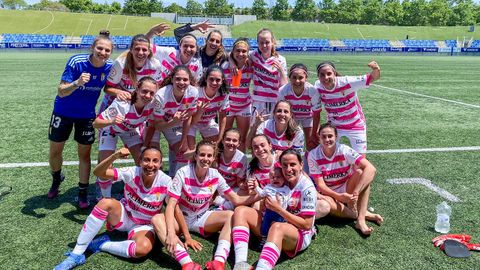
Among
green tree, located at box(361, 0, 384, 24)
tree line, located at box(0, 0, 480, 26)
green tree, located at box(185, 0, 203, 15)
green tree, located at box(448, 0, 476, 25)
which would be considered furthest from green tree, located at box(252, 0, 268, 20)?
green tree, located at box(448, 0, 476, 25)

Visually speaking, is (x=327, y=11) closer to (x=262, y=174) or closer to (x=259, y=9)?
(x=259, y=9)

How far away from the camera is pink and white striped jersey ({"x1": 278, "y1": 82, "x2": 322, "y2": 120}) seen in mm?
4984

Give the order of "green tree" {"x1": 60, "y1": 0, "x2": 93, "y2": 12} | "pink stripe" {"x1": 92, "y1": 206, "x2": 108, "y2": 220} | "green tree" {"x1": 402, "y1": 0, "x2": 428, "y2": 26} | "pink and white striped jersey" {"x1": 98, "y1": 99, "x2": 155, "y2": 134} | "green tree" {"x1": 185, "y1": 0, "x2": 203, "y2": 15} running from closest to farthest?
"pink stripe" {"x1": 92, "y1": 206, "x2": 108, "y2": 220}
"pink and white striped jersey" {"x1": 98, "y1": 99, "x2": 155, "y2": 134}
"green tree" {"x1": 402, "y1": 0, "x2": 428, "y2": 26}
"green tree" {"x1": 60, "y1": 0, "x2": 93, "y2": 12}
"green tree" {"x1": 185, "y1": 0, "x2": 203, "y2": 15}

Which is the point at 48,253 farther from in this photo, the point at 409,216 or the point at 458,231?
the point at 458,231

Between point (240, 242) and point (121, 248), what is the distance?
100 cm

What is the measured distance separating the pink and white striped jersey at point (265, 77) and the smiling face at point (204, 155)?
2044 mm

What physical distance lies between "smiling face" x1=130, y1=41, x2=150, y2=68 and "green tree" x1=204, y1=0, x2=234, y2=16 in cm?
9310

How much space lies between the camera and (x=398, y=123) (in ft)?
29.4

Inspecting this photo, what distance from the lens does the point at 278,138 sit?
15.0 feet

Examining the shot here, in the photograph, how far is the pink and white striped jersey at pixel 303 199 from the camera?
3.49 metres

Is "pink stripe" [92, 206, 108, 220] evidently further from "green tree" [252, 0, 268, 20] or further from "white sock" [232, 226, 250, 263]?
"green tree" [252, 0, 268, 20]

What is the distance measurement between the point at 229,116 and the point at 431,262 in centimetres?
311

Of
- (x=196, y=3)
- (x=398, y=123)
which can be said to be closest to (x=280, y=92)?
(x=398, y=123)

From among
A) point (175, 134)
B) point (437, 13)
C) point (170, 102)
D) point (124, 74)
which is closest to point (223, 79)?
point (170, 102)
